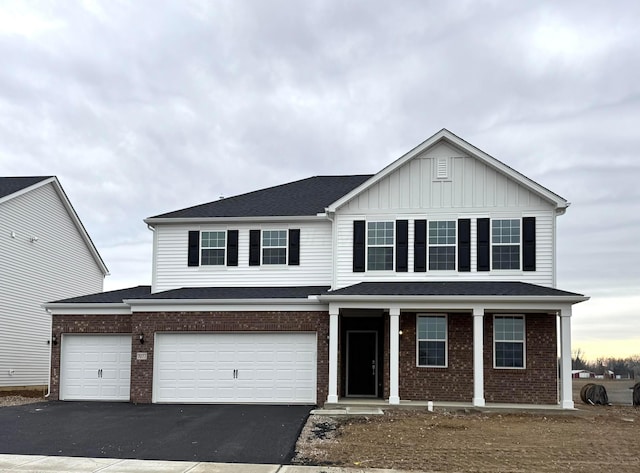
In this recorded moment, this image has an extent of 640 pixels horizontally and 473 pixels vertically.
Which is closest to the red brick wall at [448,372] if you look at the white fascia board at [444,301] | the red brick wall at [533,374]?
the red brick wall at [533,374]

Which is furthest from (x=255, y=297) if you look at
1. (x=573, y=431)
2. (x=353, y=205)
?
(x=573, y=431)

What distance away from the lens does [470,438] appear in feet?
44.4

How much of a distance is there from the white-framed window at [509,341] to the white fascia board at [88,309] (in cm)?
1130

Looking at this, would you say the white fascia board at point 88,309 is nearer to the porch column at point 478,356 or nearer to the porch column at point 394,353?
the porch column at point 394,353

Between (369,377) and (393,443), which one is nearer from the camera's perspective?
(393,443)

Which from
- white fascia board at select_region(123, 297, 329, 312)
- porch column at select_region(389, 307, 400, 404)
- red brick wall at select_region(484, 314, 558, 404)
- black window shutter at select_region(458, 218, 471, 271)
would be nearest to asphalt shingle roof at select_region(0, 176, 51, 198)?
white fascia board at select_region(123, 297, 329, 312)

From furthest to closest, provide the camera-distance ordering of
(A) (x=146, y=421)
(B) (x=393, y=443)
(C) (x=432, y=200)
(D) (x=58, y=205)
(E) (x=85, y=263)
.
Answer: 1. (E) (x=85, y=263)
2. (D) (x=58, y=205)
3. (C) (x=432, y=200)
4. (A) (x=146, y=421)
5. (B) (x=393, y=443)

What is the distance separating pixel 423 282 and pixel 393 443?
26.9 ft

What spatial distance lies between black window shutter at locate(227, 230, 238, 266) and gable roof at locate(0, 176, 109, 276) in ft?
32.4

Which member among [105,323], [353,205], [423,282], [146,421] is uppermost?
[353,205]

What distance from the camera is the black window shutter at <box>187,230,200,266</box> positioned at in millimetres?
22609

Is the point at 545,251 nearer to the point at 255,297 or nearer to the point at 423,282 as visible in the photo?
the point at 423,282

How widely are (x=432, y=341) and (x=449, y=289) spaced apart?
1.75m

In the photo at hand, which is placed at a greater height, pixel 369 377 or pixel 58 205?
pixel 58 205
